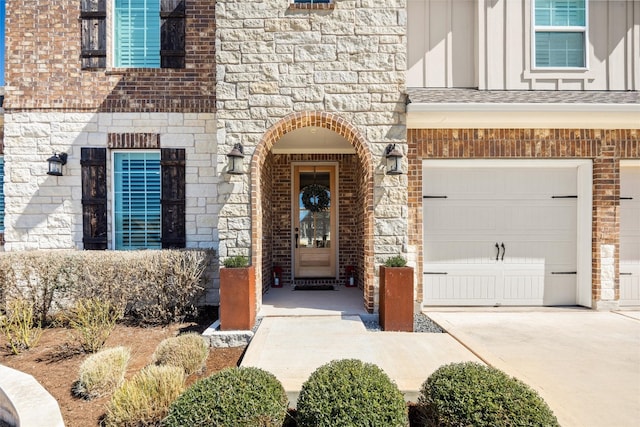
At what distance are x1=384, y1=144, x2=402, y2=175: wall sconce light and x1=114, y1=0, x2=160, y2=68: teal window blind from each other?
4368 mm

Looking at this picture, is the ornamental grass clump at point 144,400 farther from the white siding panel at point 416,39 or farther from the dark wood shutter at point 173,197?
the white siding panel at point 416,39

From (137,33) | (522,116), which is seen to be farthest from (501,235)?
(137,33)

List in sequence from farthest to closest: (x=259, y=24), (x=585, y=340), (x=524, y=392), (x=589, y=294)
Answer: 1. (x=589, y=294)
2. (x=259, y=24)
3. (x=585, y=340)
4. (x=524, y=392)

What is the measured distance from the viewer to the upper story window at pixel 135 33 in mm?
5711

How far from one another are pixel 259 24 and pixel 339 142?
2.49 m

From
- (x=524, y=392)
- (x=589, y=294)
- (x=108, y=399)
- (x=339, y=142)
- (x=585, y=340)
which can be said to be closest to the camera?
(x=524, y=392)

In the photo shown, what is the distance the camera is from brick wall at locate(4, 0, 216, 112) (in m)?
5.71

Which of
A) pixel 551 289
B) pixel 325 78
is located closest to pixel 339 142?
pixel 325 78

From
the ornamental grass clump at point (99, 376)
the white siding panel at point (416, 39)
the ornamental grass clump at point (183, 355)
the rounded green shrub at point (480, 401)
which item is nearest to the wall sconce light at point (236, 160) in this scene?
the ornamental grass clump at point (183, 355)

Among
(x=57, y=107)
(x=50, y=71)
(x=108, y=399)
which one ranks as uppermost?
(x=50, y=71)

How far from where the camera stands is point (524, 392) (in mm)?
2143

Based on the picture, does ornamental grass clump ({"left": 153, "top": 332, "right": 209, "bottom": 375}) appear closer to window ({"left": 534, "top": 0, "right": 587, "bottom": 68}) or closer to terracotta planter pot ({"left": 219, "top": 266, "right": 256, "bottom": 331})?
terracotta planter pot ({"left": 219, "top": 266, "right": 256, "bottom": 331})

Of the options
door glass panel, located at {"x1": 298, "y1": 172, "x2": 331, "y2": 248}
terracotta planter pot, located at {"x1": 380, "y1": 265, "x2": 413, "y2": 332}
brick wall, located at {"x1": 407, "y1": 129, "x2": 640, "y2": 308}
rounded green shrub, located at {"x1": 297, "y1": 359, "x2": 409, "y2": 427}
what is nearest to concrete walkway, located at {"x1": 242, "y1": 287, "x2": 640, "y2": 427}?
terracotta planter pot, located at {"x1": 380, "y1": 265, "x2": 413, "y2": 332}

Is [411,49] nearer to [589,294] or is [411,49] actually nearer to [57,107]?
[589,294]
